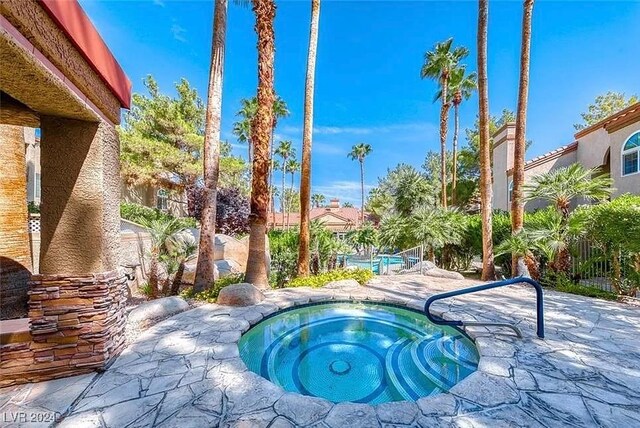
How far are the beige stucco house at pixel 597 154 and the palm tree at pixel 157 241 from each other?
13145 millimetres

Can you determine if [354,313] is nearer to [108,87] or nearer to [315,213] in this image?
[108,87]

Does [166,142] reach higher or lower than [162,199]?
higher

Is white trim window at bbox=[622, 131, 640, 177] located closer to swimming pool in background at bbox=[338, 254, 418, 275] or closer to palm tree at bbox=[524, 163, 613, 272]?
palm tree at bbox=[524, 163, 613, 272]

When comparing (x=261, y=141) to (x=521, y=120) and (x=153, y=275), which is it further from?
(x=521, y=120)

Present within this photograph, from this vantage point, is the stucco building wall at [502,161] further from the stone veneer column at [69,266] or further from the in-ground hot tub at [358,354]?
the stone veneer column at [69,266]

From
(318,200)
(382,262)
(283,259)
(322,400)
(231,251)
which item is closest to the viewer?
(322,400)

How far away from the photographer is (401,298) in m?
6.39

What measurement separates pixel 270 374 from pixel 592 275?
952 cm

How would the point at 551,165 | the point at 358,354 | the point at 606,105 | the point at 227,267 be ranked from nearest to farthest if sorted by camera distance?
the point at 358,354 → the point at 227,267 → the point at 551,165 → the point at 606,105

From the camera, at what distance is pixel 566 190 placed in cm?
744

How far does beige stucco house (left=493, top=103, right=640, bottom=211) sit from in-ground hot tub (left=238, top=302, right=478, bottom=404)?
8.10 meters

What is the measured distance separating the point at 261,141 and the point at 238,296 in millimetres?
4113

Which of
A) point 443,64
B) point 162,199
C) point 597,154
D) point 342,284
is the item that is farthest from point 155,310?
point 162,199

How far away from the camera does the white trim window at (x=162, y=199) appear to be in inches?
862
